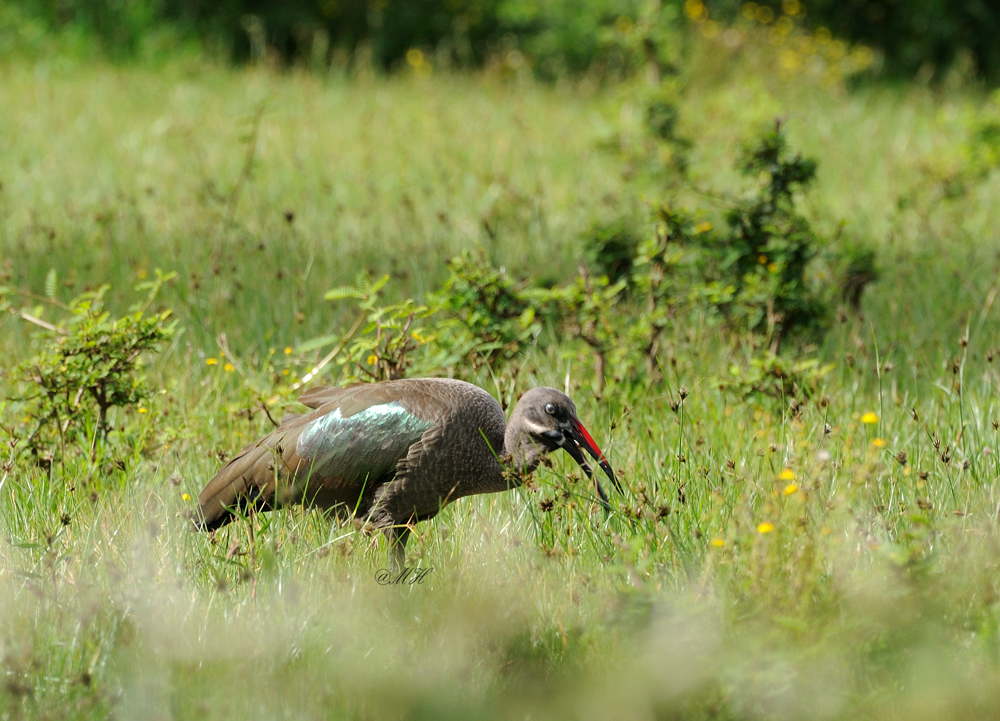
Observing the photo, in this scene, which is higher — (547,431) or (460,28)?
(547,431)

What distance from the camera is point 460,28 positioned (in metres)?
13.7

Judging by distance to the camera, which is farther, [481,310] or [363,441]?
[481,310]

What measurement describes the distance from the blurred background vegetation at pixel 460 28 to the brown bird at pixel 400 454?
9924 millimetres

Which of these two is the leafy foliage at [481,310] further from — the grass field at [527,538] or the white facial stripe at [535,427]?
the white facial stripe at [535,427]

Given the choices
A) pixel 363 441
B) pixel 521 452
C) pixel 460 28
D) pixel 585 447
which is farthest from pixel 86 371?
pixel 460 28

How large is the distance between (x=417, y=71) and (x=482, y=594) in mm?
10579

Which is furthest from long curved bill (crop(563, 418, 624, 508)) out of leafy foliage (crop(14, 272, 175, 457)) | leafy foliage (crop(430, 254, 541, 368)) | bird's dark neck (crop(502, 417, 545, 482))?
leafy foliage (crop(14, 272, 175, 457))

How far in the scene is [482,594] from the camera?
2.98m

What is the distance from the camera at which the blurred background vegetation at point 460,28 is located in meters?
13.2

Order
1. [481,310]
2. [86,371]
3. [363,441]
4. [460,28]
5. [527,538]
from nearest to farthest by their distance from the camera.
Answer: [527,538] < [363,441] < [86,371] < [481,310] < [460,28]

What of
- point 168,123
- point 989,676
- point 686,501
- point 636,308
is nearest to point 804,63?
point 168,123

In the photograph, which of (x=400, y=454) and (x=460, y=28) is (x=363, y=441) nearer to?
(x=400, y=454)

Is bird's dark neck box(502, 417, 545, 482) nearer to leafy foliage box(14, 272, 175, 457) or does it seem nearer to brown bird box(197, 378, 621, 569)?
brown bird box(197, 378, 621, 569)

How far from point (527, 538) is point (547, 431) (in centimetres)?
34
